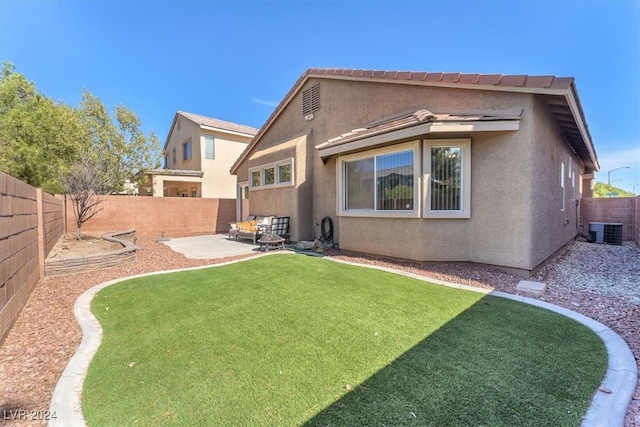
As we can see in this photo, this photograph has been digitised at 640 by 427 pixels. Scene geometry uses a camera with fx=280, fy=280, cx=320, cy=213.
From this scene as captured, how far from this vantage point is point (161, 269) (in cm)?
863

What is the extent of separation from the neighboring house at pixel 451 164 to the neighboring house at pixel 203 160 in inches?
592

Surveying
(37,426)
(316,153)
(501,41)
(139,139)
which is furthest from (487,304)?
(139,139)

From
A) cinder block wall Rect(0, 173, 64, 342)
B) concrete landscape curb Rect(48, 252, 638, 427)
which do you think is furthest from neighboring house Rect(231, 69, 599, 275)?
cinder block wall Rect(0, 173, 64, 342)

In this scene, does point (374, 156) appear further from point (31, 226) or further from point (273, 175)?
point (31, 226)

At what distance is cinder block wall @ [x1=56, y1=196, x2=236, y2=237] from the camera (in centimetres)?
1504

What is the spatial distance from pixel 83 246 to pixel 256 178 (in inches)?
317

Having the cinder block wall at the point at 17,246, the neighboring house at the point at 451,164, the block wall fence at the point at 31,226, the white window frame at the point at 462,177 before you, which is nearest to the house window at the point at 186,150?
the block wall fence at the point at 31,226

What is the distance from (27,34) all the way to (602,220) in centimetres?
3334

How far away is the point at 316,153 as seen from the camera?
12609mm

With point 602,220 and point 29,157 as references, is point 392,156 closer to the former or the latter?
point 602,220

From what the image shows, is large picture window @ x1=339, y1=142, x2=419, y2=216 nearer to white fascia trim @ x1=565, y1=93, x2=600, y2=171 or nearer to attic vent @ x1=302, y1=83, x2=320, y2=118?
white fascia trim @ x1=565, y1=93, x2=600, y2=171

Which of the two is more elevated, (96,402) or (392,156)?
(392,156)

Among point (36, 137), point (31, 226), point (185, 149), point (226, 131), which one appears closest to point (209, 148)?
point (226, 131)

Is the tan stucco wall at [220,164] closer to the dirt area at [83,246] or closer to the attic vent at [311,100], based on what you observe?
the dirt area at [83,246]
